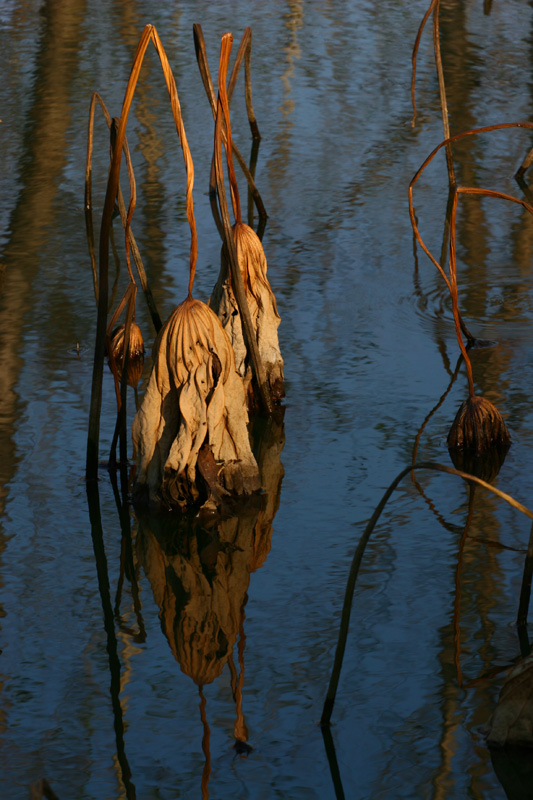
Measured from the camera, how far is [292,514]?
3.68 meters

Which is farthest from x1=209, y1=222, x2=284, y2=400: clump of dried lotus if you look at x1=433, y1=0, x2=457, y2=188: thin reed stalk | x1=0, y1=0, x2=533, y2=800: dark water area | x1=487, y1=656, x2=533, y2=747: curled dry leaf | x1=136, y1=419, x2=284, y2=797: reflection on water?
x1=487, y1=656, x2=533, y2=747: curled dry leaf

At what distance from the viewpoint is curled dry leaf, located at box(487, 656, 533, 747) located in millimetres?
2441

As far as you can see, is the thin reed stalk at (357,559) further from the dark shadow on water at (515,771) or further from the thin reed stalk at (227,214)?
the thin reed stalk at (227,214)

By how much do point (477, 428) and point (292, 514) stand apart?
73cm

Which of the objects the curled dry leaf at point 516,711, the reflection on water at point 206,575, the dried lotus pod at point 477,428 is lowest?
the reflection on water at point 206,575

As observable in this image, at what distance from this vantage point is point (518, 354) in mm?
4715

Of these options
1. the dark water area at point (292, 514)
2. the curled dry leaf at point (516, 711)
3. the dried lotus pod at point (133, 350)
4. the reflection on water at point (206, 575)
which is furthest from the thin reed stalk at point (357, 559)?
the dried lotus pod at point (133, 350)

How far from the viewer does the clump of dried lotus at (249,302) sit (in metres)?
3.97

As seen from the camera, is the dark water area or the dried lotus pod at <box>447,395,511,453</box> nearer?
the dark water area

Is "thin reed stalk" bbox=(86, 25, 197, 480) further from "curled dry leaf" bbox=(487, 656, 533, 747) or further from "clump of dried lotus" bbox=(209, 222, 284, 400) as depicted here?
"curled dry leaf" bbox=(487, 656, 533, 747)

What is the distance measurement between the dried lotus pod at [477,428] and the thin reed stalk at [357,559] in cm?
138

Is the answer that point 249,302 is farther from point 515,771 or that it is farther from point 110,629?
point 515,771

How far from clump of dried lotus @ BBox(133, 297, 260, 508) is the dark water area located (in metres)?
0.15

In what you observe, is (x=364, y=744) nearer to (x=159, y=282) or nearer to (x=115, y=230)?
(x=159, y=282)
